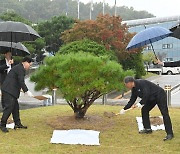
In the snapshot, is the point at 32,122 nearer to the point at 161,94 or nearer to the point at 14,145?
the point at 14,145

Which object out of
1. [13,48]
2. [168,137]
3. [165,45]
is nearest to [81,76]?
[168,137]

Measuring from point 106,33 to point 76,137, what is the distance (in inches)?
710

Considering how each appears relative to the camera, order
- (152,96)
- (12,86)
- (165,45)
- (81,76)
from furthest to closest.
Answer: (165,45) < (81,76) < (12,86) < (152,96)

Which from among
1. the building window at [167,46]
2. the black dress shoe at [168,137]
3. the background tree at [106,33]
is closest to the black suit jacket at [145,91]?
the black dress shoe at [168,137]

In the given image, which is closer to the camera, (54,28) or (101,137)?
(101,137)

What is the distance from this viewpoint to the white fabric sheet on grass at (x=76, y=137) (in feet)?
21.7

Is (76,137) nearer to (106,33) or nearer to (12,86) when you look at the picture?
(12,86)

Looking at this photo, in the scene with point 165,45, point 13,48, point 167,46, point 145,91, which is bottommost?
point 145,91

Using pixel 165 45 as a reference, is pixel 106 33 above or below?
above

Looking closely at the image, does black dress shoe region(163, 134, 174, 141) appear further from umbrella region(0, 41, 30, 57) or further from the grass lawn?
umbrella region(0, 41, 30, 57)

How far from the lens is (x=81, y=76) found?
7.58 metres

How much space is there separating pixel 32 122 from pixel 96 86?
2.22 m

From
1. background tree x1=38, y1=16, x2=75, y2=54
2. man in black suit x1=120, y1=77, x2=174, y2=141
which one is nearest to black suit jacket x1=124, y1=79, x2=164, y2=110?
man in black suit x1=120, y1=77, x2=174, y2=141

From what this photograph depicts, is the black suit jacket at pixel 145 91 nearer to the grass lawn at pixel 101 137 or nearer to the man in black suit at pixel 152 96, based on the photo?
the man in black suit at pixel 152 96
